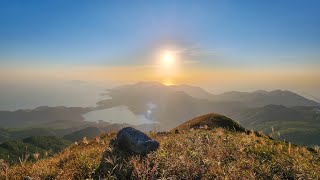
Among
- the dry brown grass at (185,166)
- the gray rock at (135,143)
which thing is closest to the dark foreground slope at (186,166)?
the dry brown grass at (185,166)

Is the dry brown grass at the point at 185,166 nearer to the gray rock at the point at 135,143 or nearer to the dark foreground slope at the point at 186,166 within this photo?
the dark foreground slope at the point at 186,166

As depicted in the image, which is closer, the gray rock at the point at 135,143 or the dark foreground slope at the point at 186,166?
the dark foreground slope at the point at 186,166

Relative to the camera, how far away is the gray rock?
9227 millimetres

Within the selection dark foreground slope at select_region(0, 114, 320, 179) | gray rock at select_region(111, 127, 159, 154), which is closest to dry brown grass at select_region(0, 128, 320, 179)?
dark foreground slope at select_region(0, 114, 320, 179)

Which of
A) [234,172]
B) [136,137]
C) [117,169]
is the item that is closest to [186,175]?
[234,172]

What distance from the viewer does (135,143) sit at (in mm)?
9258

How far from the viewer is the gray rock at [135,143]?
9227mm

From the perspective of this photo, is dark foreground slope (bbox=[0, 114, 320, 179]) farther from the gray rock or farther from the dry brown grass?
the gray rock

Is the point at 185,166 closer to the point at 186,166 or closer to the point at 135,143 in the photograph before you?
the point at 186,166

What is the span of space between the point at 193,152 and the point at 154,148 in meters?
1.25

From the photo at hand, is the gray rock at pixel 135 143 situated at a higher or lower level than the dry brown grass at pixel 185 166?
higher

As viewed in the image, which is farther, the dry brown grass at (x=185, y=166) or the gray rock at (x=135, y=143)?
the gray rock at (x=135, y=143)

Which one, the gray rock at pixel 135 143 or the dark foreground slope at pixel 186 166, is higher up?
the gray rock at pixel 135 143

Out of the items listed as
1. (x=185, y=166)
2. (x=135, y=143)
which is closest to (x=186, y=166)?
(x=185, y=166)
